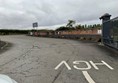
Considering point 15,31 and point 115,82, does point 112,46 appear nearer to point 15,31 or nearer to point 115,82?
point 115,82

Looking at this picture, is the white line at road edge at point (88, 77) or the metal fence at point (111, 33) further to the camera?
the metal fence at point (111, 33)

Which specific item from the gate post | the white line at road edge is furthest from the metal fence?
the white line at road edge

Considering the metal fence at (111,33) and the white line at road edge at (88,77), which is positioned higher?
the metal fence at (111,33)

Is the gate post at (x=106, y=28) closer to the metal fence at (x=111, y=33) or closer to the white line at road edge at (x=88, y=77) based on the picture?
the metal fence at (x=111, y=33)

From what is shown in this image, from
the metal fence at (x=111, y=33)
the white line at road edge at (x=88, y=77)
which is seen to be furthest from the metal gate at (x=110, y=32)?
the white line at road edge at (x=88, y=77)

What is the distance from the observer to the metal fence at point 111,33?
55.8 feet

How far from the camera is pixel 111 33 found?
18.3 metres

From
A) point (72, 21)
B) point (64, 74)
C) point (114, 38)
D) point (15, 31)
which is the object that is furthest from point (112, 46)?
point (15, 31)

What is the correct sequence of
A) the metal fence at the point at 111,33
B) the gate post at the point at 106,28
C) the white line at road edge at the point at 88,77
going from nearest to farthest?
the white line at road edge at the point at 88,77
the metal fence at the point at 111,33
the gate post at the point at 106,28

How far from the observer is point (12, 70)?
1037 cm

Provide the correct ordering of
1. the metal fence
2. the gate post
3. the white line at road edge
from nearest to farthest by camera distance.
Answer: the white line at road edge < the metal fence < the gate post

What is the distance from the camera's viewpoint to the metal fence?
17016 mm

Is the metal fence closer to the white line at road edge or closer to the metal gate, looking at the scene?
the metal gate

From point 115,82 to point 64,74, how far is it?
2074mm
